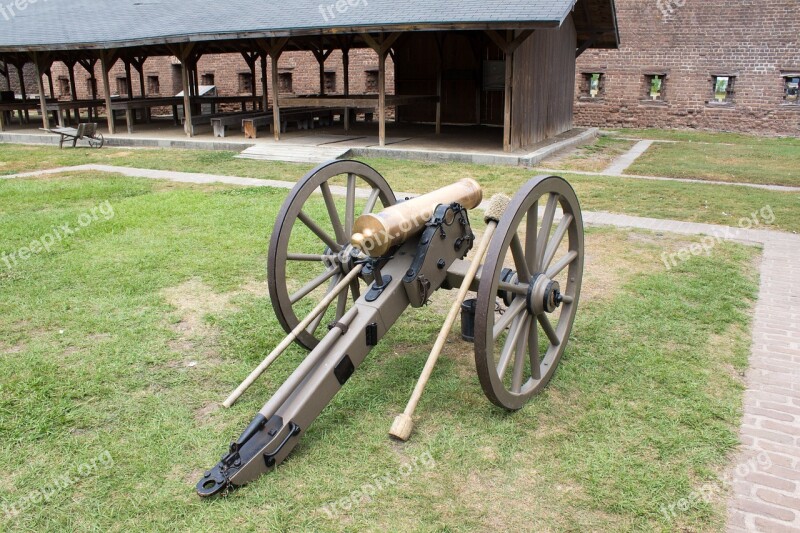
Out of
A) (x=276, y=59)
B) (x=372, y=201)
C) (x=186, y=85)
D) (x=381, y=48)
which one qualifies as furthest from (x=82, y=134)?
(x=372, y=201)

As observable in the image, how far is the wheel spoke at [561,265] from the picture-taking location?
373cm

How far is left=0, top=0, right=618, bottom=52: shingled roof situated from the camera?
467 inches

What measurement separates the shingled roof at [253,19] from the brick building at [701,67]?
→ 2.69 m

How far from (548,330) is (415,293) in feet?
2.88

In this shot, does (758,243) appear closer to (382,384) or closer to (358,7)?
(382,384)

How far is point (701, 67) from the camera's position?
19.9m

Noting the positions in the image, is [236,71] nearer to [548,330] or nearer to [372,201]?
[372,201]

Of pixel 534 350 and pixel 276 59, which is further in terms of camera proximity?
pixel 276 59

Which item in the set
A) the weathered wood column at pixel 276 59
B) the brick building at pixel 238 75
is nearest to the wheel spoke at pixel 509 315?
the weathered wood column at pixel 276 59

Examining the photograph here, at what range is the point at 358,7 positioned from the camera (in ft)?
46.0

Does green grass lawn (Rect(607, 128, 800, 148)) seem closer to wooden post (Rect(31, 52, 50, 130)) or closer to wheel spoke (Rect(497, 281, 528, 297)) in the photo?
wheel spoke (Rect(497, 281, 528, 297))

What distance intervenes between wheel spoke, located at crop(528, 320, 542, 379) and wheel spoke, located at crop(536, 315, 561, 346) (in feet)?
0.24

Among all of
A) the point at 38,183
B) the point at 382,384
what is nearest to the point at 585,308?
the point at 382,384

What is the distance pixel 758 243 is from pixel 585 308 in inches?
127
